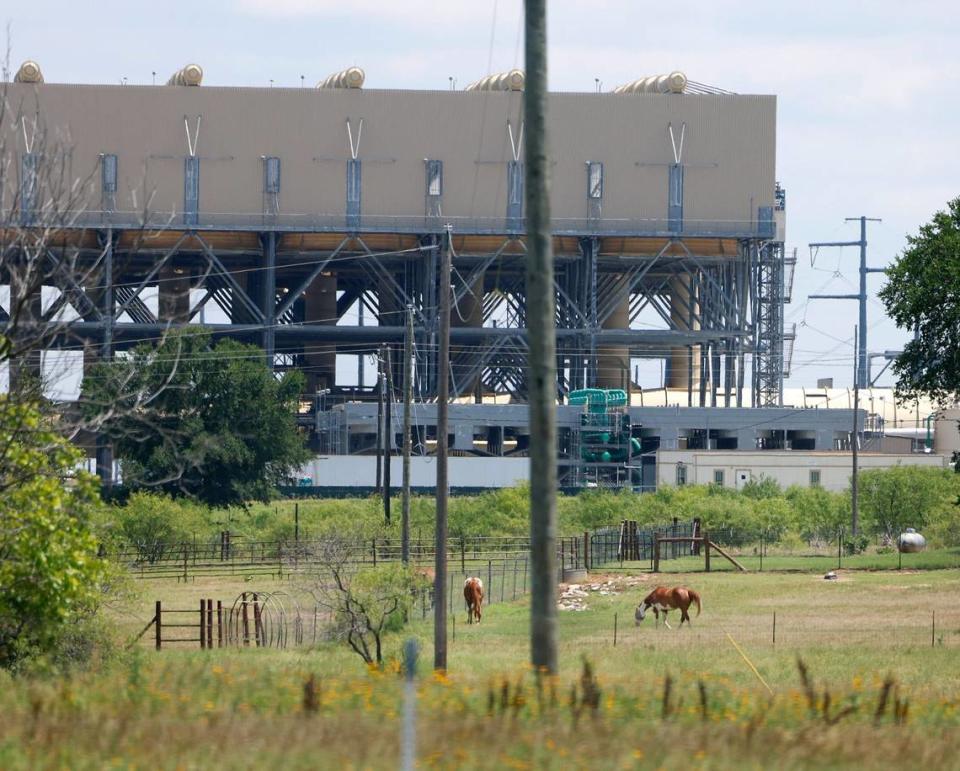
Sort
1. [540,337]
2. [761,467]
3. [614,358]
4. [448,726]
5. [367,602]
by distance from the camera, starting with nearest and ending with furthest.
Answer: [448,726]
[540,337]
[367,602]
[761,467]
[614,358]

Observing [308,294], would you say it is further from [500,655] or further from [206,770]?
[206,770]

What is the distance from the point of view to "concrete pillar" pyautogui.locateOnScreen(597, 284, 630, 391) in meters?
97.4

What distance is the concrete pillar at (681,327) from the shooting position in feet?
332

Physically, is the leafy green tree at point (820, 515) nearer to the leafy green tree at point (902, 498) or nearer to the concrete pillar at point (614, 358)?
the leafy green tree at point (902, 498)

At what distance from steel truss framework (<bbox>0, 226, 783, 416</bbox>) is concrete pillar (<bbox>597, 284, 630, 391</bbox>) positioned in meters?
0.30

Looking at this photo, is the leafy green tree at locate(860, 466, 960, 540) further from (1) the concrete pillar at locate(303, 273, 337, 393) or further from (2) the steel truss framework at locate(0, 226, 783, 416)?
(1) the concrete pillar at locate(303, 273, 337, 393)

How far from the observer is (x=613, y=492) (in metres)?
82.8

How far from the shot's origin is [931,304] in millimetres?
50875

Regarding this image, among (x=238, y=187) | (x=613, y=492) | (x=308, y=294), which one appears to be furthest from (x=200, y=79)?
(x=613, y=492)

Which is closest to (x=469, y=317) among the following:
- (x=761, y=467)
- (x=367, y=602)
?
(x=761, y=467)

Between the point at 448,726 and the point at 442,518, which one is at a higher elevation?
the point at 442,518

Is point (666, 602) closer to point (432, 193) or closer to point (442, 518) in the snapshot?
point (442, 518)

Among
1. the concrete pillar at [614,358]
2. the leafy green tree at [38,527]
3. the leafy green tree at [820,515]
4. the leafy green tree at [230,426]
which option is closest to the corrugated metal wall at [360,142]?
Answer: the concrete pillar at [614,358]

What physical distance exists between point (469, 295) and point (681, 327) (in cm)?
1547
